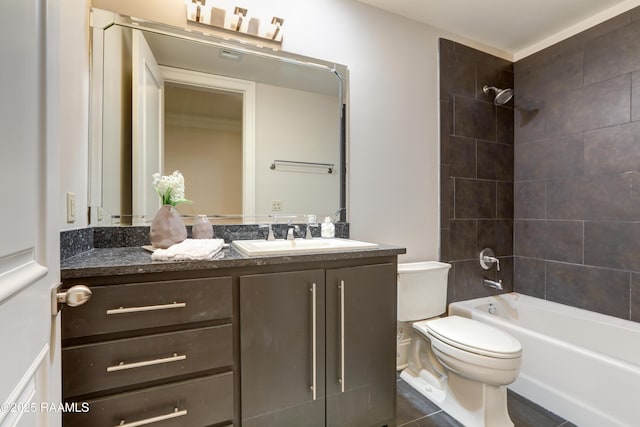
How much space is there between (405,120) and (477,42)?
1.01 meters

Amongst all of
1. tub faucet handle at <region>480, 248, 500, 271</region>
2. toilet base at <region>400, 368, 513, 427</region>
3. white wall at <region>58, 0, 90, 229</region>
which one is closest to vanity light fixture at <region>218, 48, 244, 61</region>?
white wall at <region>58, 0, 90, 229</region>

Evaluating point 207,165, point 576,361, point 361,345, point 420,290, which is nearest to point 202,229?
point 207,165

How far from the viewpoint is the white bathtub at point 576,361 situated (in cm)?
137

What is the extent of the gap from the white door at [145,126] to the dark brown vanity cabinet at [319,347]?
77 cm

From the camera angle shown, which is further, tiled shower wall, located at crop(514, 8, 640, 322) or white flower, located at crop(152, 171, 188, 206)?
tiled shower wall, located at crop(514, 8, 640, 322)

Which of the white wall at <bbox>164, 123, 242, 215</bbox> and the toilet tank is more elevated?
the white wall at <bbox>164, 123, 242, 215</bbox>

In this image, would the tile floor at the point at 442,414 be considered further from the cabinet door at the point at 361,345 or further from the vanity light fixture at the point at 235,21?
Answer: the vanity light fixture at the point at 235,21

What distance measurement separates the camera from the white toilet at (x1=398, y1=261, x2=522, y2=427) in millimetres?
1370

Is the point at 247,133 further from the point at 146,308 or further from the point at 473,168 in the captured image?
the point at 473,168

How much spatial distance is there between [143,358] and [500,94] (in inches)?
107

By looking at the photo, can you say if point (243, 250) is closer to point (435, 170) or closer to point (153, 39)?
point (153, 39)

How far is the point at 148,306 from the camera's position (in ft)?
3.13

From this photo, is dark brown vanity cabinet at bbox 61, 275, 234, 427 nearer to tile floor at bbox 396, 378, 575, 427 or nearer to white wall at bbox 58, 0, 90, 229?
white wall at bbox 58, 0, 90, 229

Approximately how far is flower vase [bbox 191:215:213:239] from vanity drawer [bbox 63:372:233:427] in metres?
0.65
